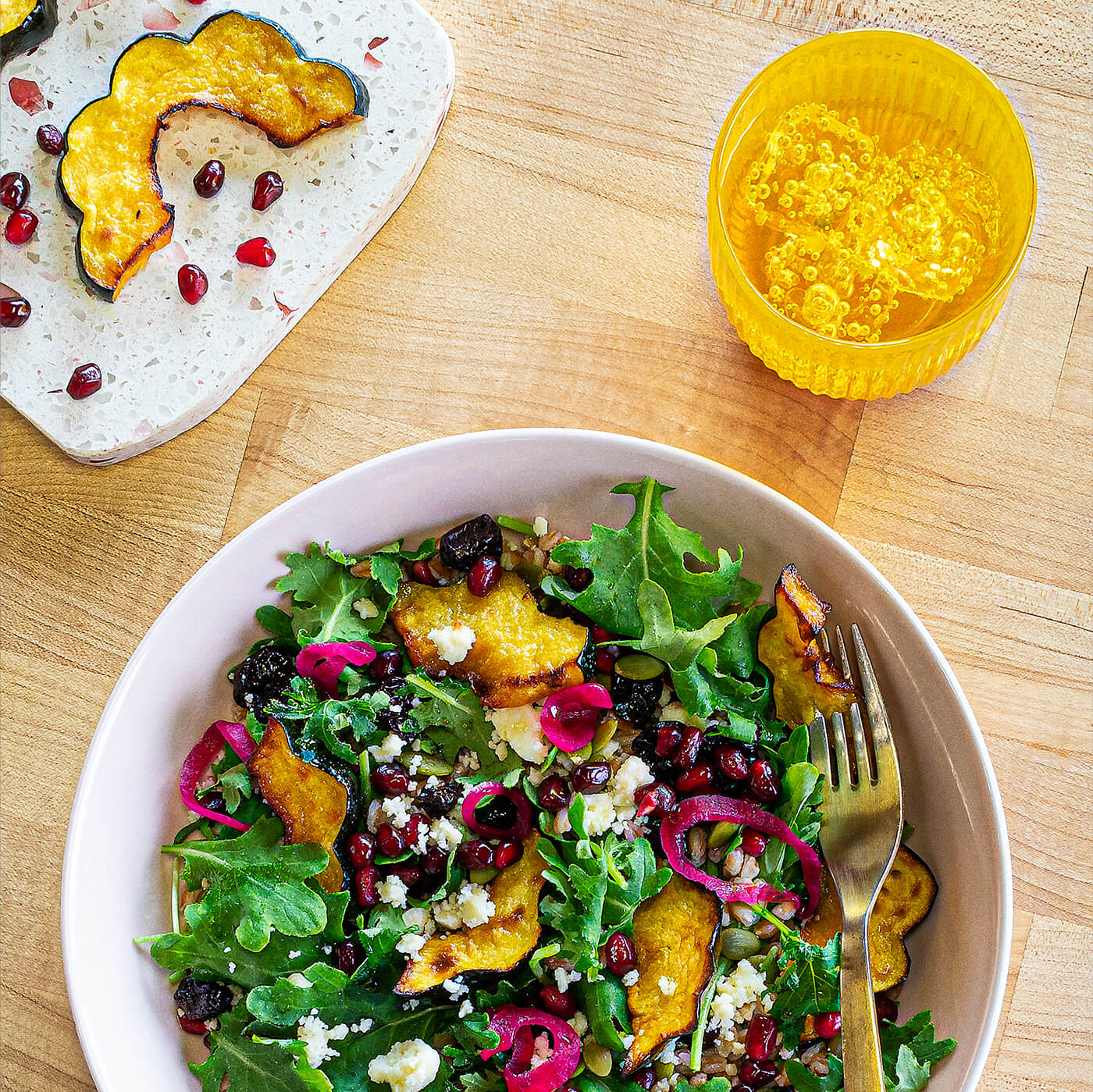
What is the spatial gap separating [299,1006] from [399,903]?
0.72 ft

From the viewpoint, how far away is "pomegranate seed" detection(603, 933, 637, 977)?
1.58 meters

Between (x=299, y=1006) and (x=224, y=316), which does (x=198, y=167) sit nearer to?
(x=224, y=316)

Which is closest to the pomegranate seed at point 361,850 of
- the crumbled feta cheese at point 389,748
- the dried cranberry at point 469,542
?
the crumbled feta cheese at point 389,748

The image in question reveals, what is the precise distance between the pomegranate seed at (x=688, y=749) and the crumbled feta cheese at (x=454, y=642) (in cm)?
37

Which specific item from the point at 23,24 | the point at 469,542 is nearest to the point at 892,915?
the point at 469,542

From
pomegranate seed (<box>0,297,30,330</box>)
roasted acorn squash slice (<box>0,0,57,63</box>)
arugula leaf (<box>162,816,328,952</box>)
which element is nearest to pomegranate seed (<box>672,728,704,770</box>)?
arugula leaf (<box>162,816,328,952</box>)

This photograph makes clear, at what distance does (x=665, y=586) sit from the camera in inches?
64.4

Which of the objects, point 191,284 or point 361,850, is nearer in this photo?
point 361,850

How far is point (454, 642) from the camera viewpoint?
1604 mm

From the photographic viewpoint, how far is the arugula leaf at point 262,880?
1559mm

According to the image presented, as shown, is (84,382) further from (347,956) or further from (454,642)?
(347,956)

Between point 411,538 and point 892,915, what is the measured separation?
1.03 m

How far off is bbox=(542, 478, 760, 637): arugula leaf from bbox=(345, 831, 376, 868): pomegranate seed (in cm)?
50

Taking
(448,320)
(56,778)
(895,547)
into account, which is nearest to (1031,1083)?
(895,547)
